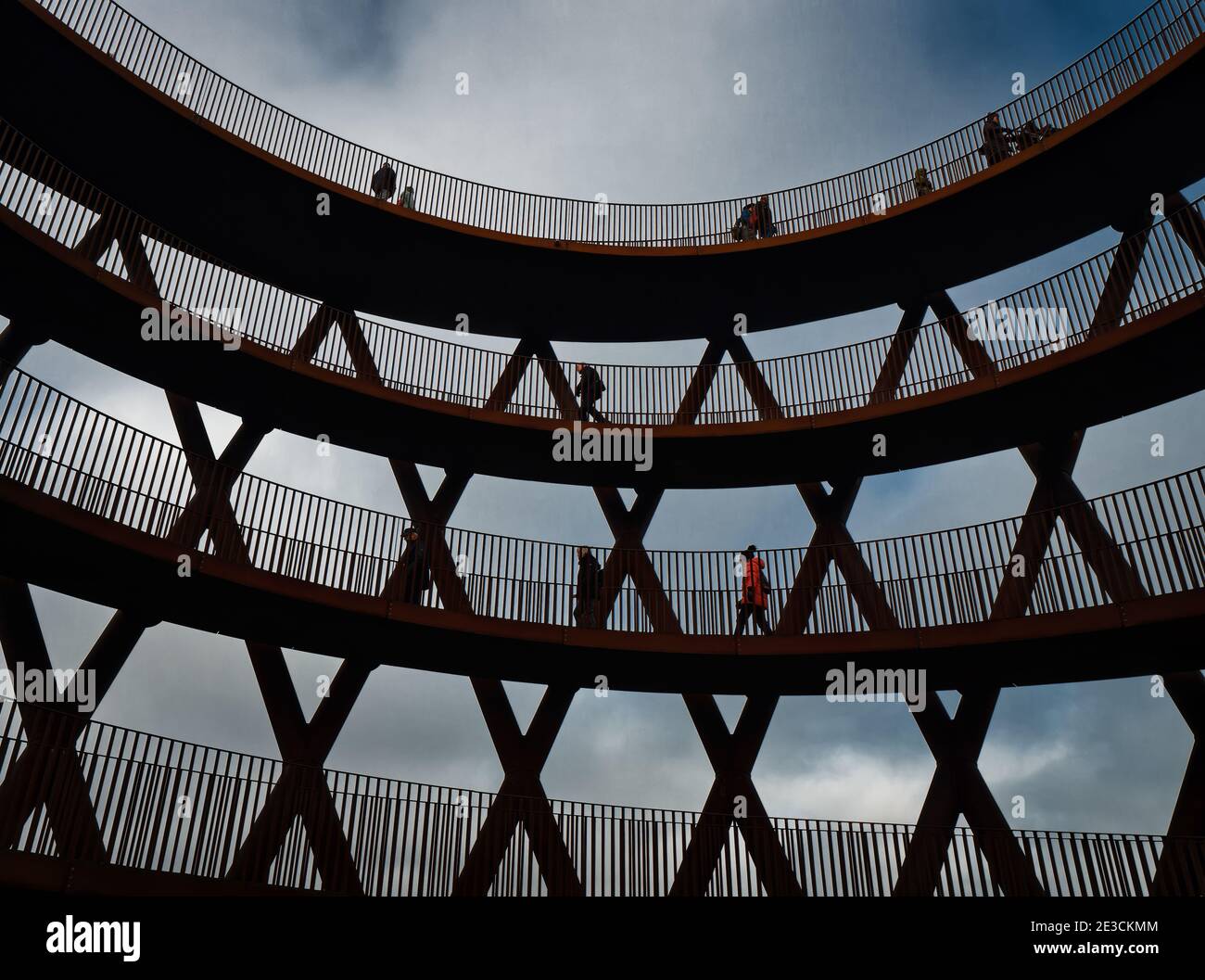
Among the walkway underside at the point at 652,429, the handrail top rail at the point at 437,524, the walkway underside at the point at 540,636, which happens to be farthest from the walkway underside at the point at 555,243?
the walkway underside at the point at 540,636

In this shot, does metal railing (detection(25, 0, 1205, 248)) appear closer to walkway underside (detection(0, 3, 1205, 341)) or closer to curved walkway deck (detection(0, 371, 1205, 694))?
walkway underside (detection(0, 3, 1205, 341))

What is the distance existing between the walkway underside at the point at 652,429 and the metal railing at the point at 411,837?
7002 millimetres

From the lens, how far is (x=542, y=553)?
2111 cm

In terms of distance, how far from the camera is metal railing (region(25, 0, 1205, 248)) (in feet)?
68.0

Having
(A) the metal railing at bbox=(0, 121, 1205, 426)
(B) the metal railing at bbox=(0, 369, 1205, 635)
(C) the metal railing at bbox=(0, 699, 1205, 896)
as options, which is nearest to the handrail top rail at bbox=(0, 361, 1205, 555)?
(B) the metal railing at bbox=(0, 369, 1205, 635)


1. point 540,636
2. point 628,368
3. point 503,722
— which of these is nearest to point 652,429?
point 628,368

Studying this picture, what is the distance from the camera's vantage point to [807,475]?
22781mm

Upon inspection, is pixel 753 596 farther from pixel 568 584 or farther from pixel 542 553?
pixel 542 553

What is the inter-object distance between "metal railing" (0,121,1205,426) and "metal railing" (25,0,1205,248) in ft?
9.32

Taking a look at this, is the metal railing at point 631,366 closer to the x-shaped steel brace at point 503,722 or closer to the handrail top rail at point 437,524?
the x-shaped steel brace at point 503,722

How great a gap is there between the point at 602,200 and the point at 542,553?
10465 millimetres

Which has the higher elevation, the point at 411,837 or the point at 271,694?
the point at 271,694

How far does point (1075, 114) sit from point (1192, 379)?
21.7 feet
